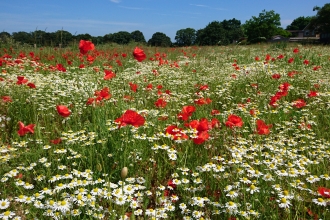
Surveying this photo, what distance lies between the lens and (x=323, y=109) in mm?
3750

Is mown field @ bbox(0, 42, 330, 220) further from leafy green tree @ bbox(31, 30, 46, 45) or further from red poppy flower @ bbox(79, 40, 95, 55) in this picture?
leafy green tree @ bbox(31, 30, 46, 45)

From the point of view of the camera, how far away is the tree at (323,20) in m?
49.5

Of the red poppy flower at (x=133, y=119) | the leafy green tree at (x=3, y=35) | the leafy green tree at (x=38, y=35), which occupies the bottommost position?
the red poppy flower at (x=133, y=119)

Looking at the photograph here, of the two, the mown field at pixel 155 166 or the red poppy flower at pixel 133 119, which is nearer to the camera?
the mown field at pixel 155 166

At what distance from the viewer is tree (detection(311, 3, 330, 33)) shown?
49469 mm

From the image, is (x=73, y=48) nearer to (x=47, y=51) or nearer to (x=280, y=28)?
(x=47, y=51)

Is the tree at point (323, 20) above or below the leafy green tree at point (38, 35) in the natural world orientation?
above

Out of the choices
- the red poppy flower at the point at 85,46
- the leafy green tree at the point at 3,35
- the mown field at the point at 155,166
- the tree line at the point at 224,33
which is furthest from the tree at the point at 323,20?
the red poppy flower at the point at 85,46

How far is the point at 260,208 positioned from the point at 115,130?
158 centimetres

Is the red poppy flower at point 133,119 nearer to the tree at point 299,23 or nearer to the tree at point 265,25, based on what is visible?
the tree at point 265,25

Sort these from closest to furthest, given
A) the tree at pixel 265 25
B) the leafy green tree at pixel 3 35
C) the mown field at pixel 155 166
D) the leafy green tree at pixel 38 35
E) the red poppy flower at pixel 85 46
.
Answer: the mown field at pixel 155 166 < the red poppy flower at pixel 85 46 < the leafy green tree at pixel 38 35 < the leafy green tree at pixel 3 35 < the tree at pixel 265 25

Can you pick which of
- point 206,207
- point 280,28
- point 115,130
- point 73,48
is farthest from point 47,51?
point 280,28

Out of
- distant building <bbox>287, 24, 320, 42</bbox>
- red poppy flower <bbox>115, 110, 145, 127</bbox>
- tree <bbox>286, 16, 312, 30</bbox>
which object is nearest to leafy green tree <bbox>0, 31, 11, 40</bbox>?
red poppy flower <bbox>115, 110, 145, 127</bbox>

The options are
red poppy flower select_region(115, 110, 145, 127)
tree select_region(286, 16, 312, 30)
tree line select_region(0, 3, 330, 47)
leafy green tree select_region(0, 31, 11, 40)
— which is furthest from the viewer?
tree select_region(286, 16, 312, 30)
